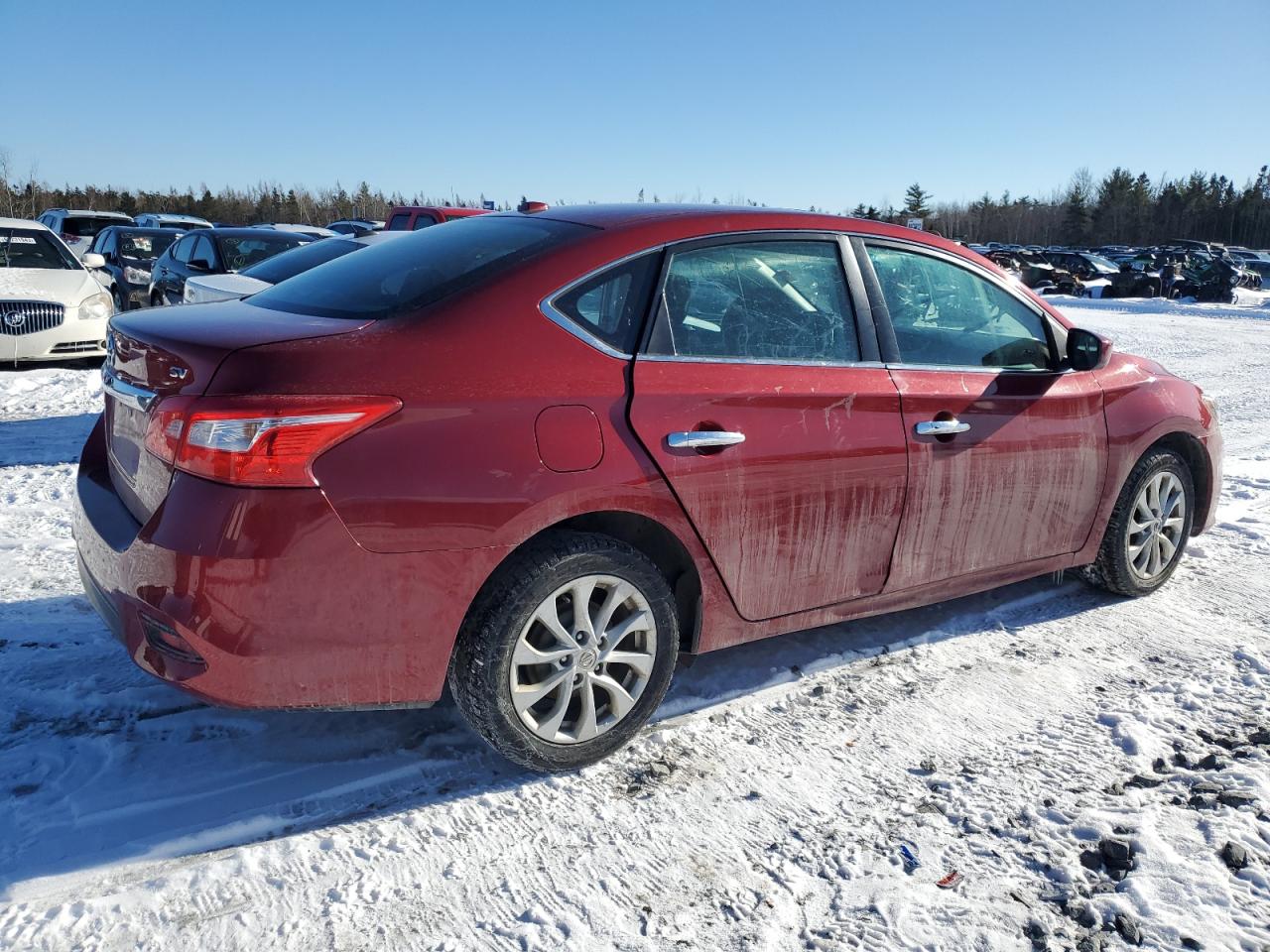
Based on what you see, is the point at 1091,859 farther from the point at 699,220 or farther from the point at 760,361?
the point at 699,220

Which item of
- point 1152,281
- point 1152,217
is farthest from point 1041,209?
point 1152,281

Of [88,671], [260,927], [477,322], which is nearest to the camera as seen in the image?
[260,927]

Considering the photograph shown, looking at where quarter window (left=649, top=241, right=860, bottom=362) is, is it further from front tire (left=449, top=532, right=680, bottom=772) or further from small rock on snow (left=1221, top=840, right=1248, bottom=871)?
small rock on snow (left=1221, top=840, right=1248, bottom=871)


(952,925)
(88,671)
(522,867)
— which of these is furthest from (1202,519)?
(88,671)

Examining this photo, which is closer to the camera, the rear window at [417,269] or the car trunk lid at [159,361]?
the car trunk lid at [159,361]

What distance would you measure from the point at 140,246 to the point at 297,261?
9368 mm

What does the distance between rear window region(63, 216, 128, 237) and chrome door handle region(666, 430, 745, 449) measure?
25263 mm

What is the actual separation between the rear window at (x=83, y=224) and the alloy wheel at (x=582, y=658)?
25.3 metres

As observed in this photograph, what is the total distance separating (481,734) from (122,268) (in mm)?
14750

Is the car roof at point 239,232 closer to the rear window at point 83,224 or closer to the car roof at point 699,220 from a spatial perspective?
the car roof at point 699,220

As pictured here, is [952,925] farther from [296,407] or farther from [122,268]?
[122,268]

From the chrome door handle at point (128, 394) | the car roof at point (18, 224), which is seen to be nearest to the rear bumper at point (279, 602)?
the chrome door handle at point (128, 394)

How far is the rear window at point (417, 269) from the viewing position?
2871 millimetres

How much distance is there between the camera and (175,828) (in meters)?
2.61
